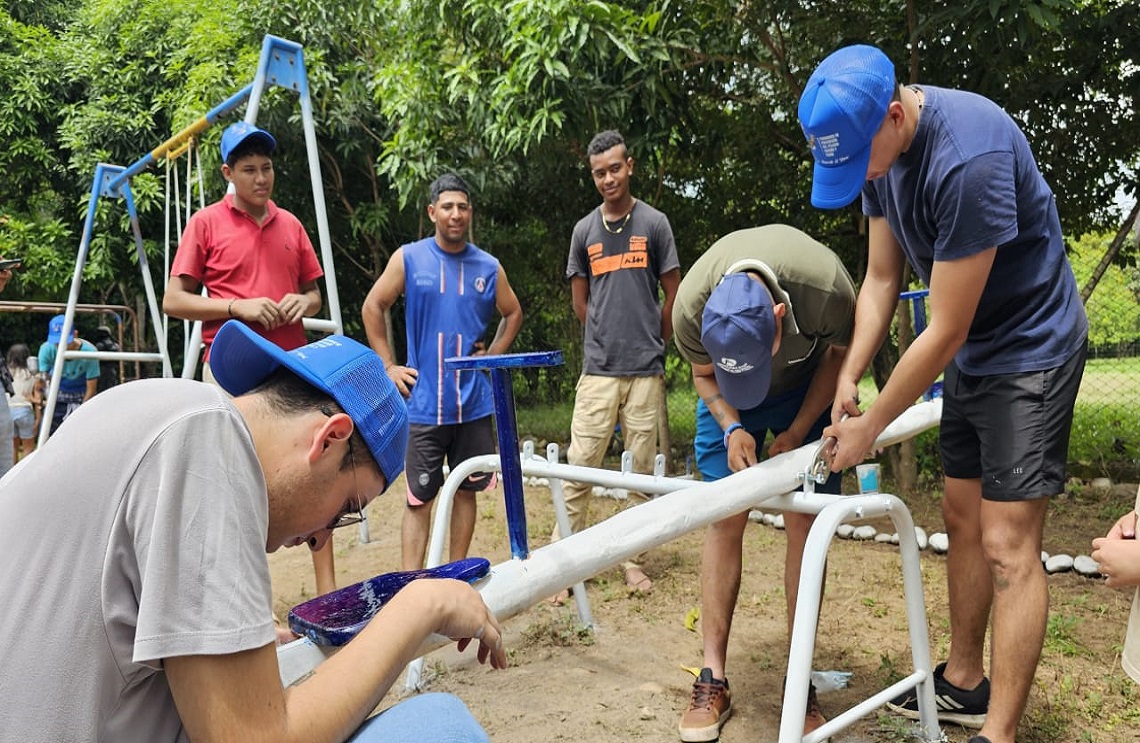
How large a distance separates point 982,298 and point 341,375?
5.45 feet

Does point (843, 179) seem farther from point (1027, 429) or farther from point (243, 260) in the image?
point (243, 260)

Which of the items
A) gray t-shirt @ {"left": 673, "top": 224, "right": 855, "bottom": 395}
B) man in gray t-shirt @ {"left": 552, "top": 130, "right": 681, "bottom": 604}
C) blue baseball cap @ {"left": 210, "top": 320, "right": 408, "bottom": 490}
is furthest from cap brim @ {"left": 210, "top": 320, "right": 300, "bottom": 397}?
man in gray t-shirt @ {"left": 552, "top": 130, "right": 681, "bottom": 604}

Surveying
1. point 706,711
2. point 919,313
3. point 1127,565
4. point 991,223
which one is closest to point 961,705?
point 706,711

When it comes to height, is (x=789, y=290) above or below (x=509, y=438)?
above

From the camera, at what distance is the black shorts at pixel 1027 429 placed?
209 centimetres

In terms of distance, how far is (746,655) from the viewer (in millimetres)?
3125

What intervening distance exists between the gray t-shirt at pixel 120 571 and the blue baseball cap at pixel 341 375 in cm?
15

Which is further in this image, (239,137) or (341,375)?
(239,137)

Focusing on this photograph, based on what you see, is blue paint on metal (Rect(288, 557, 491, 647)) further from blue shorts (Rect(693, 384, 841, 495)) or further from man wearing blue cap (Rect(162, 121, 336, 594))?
man wearing blue cap (Rect(162, 121, 336, 594))

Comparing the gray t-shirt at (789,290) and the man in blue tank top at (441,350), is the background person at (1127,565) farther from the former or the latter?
the man in blue tank top at (441,350)

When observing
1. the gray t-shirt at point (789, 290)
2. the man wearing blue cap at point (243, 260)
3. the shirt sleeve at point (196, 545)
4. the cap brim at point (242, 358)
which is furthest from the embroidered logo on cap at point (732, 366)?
the man wearing blue cap at point (243, 260)

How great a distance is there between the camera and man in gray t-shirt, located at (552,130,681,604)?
13.1 ft

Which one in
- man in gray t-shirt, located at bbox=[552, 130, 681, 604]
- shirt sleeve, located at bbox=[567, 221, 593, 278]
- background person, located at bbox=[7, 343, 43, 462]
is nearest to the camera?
Result: man in gray t-shirt, located at bbox=[552, 130, 681, 604]

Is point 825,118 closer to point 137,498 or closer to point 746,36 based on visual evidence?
point 137,498
